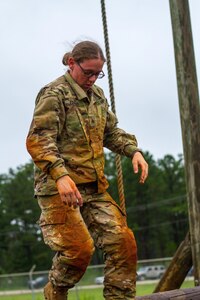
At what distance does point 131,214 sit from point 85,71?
74166mm

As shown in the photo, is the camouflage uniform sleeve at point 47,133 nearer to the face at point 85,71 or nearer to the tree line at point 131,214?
the face at point 85,71

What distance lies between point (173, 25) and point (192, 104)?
2.65 feet

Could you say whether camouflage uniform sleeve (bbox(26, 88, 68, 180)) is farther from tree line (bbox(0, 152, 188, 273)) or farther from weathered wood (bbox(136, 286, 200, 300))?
tree line (bbox(0, 152, 188, 273))

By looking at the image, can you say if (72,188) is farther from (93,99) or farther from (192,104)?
(192,104)

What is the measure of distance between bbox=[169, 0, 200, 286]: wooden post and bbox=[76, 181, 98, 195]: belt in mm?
3182

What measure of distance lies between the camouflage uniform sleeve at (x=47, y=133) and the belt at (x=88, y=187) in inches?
13.6

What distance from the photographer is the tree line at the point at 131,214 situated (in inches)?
3036

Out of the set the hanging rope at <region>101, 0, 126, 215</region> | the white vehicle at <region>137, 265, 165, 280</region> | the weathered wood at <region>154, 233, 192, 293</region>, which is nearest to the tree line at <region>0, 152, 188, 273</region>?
the white vehicle at <region>137, 265, 165, 280</region>

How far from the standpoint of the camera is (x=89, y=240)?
6.02 metres

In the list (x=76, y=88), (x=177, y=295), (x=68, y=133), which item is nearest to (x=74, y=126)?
(x=68, y=133)

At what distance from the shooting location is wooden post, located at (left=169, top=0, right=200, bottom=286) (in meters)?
9.32

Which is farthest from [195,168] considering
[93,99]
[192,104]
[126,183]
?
[126,183]

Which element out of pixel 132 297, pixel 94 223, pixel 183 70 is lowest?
pixel 132 297

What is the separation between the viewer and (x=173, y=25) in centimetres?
948
